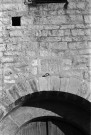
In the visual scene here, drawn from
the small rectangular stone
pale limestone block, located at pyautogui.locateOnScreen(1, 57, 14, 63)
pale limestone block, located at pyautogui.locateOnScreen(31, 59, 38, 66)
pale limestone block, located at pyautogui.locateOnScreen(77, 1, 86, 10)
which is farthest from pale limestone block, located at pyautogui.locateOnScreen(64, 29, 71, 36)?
pale limestone block, located at pyautogui.locateOnScreen(1, 57, 14, 63)

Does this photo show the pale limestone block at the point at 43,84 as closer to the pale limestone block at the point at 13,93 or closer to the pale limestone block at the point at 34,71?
the pale limestone block at the point at 34,71

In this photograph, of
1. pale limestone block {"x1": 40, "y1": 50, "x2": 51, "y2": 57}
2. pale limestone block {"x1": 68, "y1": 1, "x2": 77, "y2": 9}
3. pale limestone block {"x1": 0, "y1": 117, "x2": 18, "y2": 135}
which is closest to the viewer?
pale limestone block {"x1": 0, "y1": 117, "x2": 18, "y2": 135}

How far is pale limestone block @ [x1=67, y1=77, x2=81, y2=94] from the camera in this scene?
17.7 ft

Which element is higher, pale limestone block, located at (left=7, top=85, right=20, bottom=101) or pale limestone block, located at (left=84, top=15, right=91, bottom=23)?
pale limestone block, located at (left=84, top=15, right=91, bottom=23)

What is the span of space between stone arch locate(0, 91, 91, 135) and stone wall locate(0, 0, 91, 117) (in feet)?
0.55

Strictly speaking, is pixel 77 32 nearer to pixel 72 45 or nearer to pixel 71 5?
pixel 72 45

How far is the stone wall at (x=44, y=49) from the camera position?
542 centimetres

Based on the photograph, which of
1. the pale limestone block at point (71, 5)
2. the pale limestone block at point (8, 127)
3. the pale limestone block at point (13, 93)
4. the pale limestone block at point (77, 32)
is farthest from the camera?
the pale limestone block at point (71, 5)

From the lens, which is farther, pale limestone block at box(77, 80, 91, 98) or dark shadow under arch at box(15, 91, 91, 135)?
dark shadow under arch at box(15, 91, 91, 135)

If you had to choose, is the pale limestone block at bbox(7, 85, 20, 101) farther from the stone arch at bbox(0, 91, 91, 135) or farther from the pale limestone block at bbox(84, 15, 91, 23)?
the pale limestone block at bbox(84, 15, 91, 23)

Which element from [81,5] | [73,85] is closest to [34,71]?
[73,85]

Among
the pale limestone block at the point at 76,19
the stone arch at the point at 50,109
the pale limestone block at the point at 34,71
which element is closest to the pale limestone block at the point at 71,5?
the pale limestone block at the point at 76,19

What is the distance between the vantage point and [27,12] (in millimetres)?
5750

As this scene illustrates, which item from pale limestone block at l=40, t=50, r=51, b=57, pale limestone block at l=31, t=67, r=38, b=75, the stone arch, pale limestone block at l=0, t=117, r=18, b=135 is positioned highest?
pale limestone block at l=40, t=50, r=51, b=57
